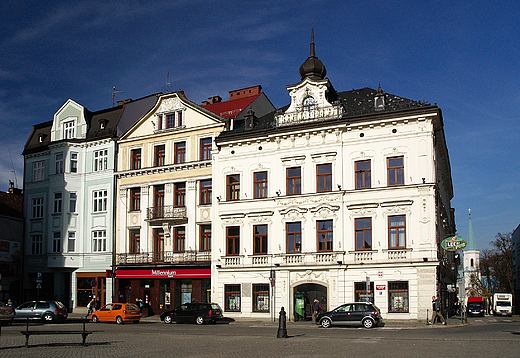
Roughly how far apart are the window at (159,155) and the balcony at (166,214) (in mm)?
3596

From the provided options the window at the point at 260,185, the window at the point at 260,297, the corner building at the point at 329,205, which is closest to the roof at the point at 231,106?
the corner building at the point at 329,205

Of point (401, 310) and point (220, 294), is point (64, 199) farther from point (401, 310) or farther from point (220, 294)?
point (401, 310)

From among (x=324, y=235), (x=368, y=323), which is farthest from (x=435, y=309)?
(x=324, y=235)

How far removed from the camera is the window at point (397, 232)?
3381cm

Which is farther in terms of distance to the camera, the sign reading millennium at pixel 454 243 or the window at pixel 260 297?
the window at pixel 260 297

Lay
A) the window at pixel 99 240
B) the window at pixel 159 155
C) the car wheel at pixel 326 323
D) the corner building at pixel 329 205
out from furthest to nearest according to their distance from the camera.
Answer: the window at pixel 99 240 → the window at pixel 159 155 → the corner building at pixel 329 205 → the car wheel at pixel 326 323

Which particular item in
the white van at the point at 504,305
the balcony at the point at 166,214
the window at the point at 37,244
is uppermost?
the balcony at the point at 166,214

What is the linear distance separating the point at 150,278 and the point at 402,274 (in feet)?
63.0

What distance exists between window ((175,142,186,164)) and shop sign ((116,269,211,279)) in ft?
27.3

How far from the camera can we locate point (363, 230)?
34.9m

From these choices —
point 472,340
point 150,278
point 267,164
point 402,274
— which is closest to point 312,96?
point 267,164

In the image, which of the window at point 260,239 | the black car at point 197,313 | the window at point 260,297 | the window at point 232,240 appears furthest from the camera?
the window at point 232,240

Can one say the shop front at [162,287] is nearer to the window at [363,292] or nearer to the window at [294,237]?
the window at [294,237]

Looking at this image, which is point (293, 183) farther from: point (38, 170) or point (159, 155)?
point (38, 170)
